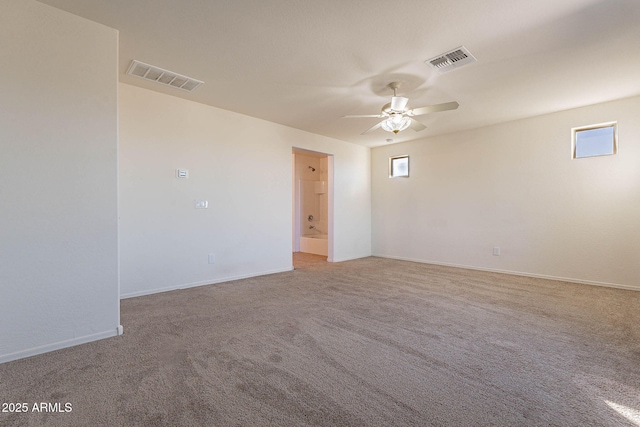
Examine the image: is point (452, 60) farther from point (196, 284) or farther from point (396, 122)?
point (196, 284)

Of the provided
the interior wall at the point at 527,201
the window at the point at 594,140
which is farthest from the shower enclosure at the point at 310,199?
the window at the point at 594,140

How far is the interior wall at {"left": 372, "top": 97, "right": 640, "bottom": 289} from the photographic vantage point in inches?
153

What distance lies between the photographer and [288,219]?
5051 millimetres

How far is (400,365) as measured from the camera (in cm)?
193

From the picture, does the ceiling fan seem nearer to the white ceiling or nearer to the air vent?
the white ceiling

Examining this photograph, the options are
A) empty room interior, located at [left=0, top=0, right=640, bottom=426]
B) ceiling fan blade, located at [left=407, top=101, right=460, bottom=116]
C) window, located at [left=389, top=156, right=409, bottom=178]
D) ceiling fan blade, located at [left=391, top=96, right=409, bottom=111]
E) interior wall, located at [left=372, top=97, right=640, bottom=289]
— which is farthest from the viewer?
window, located at [left=389, top=156, right=409, bottom=178]

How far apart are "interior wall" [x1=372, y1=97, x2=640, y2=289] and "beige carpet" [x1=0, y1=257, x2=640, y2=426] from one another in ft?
3.32

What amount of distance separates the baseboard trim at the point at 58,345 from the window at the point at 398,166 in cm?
560

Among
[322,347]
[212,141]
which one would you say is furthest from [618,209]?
[212,141]

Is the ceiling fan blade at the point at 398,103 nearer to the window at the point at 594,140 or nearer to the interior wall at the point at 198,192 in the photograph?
the interior wall at the point at 198,192

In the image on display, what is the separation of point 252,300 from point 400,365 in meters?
1.96

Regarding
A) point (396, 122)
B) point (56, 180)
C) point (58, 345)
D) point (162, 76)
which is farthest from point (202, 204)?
point (396, 122)

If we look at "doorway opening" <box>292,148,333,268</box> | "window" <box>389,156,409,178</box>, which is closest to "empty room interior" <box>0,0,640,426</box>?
"window" <box>389,156,409,178</box>

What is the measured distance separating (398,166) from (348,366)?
206 inches
